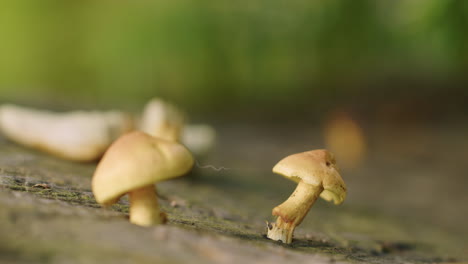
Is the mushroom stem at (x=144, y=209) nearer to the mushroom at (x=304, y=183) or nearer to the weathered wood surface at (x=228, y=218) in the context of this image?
the weathered wood surface at (x=228, y=218)

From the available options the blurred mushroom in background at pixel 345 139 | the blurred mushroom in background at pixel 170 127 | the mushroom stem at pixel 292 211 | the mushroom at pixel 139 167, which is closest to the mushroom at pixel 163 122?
the blurred mushroom in background at pixel 170 127

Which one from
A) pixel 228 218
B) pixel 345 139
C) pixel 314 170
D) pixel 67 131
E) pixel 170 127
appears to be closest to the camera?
pixel 314 170

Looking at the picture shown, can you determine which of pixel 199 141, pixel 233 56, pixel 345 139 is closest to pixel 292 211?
pixel 199 141

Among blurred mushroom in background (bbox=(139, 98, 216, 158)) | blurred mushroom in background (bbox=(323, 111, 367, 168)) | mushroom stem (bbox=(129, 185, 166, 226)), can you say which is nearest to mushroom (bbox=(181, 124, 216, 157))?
blurred mushroom in background (bbox=(139, 98, 216, 158))

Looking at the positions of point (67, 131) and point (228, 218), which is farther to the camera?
point (67, 131)

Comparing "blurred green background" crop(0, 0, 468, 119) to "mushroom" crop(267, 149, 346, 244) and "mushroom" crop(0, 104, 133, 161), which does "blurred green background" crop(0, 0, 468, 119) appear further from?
"mushroom" crop(267, 149, 346, 244)

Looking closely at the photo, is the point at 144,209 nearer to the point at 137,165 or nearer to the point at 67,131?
the point at 137,165
